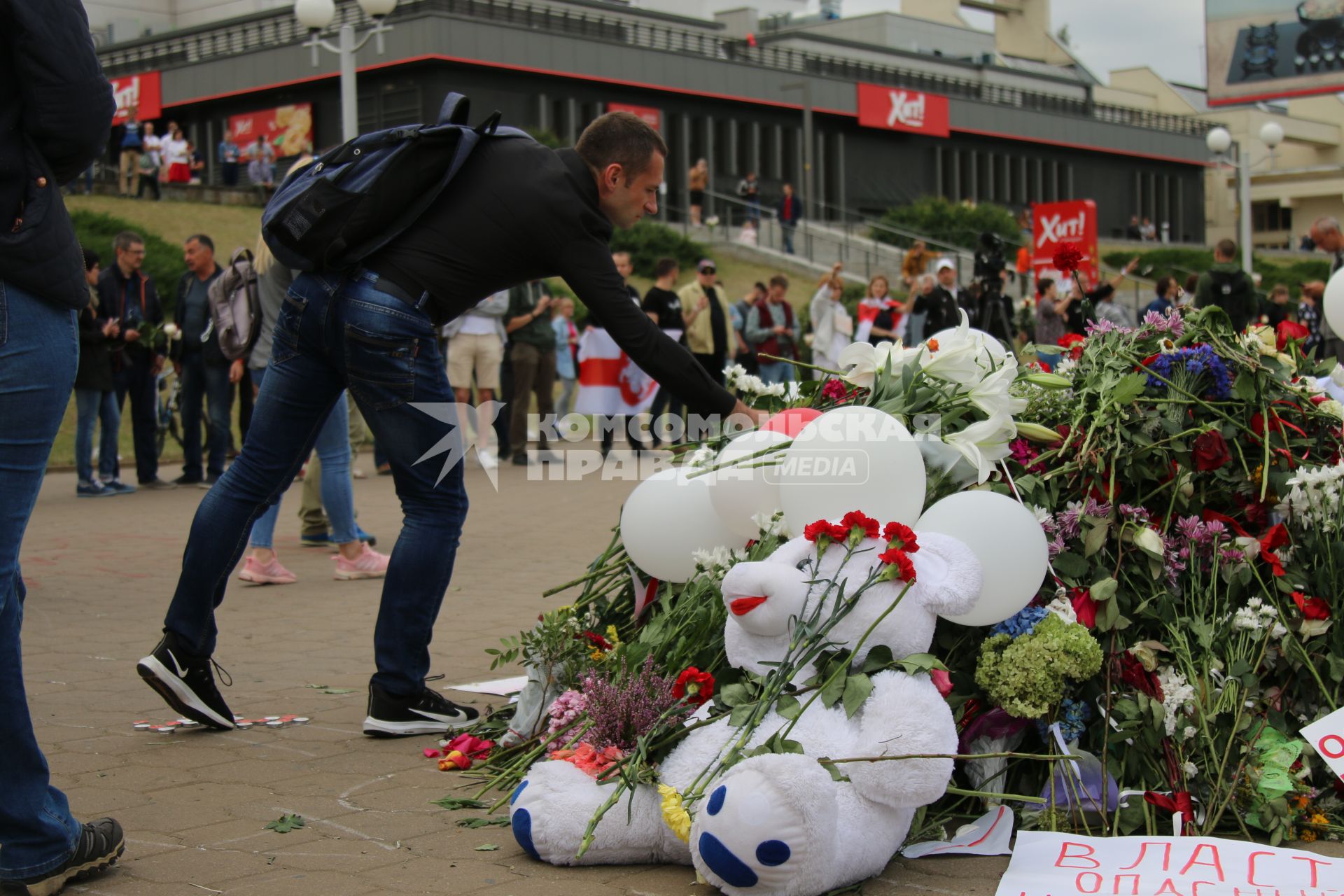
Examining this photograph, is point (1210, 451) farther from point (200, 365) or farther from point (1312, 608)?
point (200, 365)

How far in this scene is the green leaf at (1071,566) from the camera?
3.55 meters

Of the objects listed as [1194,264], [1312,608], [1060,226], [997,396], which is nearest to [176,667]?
[997,396]

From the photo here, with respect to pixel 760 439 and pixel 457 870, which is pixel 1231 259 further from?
pixel 457 870

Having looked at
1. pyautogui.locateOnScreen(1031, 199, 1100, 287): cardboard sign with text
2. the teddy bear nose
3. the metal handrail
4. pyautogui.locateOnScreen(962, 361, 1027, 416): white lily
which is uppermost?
the metal handrail

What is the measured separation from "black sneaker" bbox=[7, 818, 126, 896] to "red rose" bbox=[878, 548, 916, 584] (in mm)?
1787

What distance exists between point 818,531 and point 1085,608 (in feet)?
2.56

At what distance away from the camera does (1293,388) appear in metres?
4.05

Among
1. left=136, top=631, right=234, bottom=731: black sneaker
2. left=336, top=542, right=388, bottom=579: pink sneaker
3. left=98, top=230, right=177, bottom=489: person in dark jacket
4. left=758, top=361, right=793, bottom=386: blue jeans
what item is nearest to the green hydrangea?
left=136, top=631, right=234, bottom=731: black sneaker

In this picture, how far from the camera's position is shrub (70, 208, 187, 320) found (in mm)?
24484

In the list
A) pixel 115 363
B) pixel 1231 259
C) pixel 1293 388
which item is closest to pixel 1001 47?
pixel 1231 259

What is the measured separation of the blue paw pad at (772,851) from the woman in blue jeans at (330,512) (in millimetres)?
4635

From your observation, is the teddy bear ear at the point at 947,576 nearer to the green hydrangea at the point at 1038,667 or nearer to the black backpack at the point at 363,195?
the green hydrangea at the point at 1038,667

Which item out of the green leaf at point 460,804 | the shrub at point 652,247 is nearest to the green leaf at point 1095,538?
the green leaf at point 460,804

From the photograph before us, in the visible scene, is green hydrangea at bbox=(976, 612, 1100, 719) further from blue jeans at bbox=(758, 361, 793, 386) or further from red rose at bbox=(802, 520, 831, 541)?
blue jeans at bbox=(758, 361, 793, 386)
